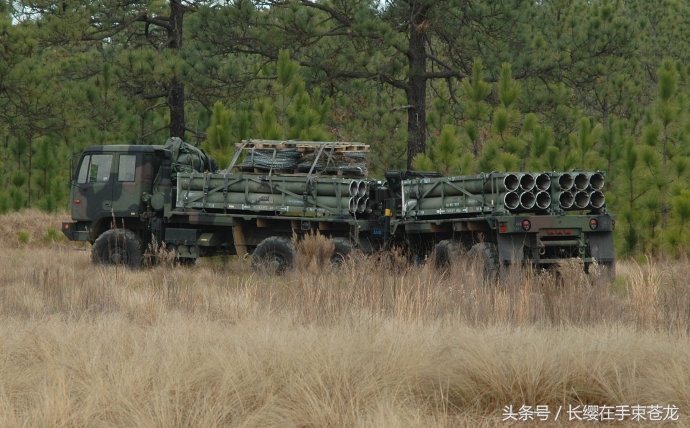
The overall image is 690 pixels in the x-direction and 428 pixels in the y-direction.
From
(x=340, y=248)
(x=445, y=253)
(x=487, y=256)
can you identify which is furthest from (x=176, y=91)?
(x=487, y=256)

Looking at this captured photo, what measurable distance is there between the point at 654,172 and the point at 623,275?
3681mm

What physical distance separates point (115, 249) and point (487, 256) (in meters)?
6.80

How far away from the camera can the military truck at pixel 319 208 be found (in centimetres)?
1288

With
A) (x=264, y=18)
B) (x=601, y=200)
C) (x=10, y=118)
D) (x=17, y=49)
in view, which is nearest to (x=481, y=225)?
(x=601, y=200)

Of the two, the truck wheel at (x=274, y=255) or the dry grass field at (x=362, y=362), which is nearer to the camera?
the dry grass field at (x=362, y=362)

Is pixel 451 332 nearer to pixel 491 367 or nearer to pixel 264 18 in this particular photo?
pixel 491 367

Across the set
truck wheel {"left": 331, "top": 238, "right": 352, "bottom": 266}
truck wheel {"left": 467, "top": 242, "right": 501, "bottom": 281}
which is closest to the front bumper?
truck wheel {"left": 331, "top": 238, "right": 352, "bottom": 266}

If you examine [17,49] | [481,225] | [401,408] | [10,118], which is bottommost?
[401,408]

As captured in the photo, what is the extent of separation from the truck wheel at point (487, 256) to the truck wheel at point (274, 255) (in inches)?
126

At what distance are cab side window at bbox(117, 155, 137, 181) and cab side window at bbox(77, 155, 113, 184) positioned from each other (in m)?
0.20

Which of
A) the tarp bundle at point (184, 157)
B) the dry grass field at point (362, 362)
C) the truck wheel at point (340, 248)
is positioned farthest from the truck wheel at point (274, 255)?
the dry grass field at point (362, 362)

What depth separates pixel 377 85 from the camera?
71.5 feet

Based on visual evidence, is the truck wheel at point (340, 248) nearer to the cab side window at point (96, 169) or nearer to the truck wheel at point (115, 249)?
the truck wheel at point (115, 249)

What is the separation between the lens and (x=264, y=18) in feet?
69.2
